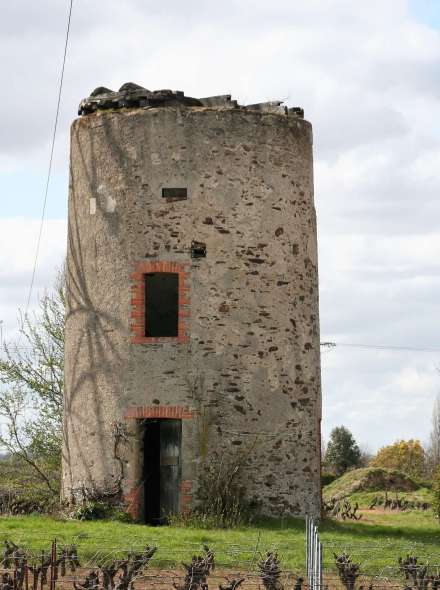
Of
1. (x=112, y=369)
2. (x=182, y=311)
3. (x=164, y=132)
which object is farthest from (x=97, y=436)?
(x=164, y=132)

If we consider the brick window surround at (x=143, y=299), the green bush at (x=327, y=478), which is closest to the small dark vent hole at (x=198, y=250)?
the brick window surround at (x=143, y=299)

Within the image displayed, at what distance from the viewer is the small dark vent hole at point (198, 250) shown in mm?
20078

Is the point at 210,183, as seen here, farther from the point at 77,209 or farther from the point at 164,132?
the point at 77,209

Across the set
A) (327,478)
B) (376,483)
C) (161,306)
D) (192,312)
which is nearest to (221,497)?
(192,312)

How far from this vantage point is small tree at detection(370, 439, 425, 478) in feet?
147

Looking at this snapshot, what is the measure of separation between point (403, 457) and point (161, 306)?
2568cm

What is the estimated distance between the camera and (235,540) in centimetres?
1711

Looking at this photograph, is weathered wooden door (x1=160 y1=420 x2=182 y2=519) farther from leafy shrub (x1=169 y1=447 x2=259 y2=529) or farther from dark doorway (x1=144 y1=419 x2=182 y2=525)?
leafy shrub (x1=169 y1=447 x2=259 y2=529)

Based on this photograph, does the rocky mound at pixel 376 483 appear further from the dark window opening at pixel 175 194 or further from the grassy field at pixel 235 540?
the dark window opening at pixel 175 194

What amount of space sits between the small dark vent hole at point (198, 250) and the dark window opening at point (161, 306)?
226 centimetres

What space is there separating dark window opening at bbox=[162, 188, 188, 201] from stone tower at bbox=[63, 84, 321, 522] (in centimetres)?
3

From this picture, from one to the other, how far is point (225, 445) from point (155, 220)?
403cm

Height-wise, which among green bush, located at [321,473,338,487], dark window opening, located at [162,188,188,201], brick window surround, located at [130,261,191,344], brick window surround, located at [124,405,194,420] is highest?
dark window opening, located at [162,188,188,201]

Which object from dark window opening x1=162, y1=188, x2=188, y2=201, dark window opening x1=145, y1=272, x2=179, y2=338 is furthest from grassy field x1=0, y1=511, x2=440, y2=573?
dark window opening x1=162, y1=188, x2=188, y2=201
